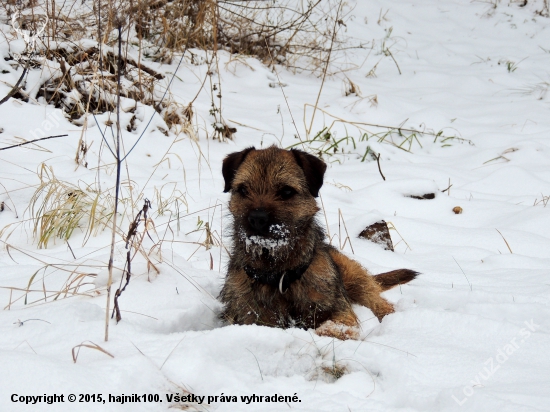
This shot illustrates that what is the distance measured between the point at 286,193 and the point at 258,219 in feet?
1.10

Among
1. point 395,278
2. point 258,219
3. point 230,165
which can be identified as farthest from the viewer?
point 395,278

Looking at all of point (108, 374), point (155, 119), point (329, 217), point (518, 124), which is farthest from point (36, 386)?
point (518, 124)

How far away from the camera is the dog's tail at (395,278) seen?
3990mm

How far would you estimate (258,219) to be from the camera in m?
2.98

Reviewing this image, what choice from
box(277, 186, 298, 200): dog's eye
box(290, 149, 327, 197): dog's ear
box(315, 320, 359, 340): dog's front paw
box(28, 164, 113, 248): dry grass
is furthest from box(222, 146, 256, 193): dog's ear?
box(28, 164, 113, 248): dry grass

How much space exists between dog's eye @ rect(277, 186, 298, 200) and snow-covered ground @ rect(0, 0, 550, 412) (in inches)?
30.9

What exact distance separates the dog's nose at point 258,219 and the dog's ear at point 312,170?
52cm

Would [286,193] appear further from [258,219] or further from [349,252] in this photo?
[349,252]

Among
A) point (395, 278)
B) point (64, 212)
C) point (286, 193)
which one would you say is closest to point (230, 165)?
point (286, 193)

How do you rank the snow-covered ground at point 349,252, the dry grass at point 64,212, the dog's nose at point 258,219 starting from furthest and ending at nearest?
the dry grass at point 64,212 → the dog's nose at point 258,219 → the snow-covered ground at point 349,252

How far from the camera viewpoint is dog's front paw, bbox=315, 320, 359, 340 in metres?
3.09

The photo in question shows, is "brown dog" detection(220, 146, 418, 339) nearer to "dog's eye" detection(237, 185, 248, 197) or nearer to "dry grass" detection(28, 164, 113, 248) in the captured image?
"dog's eye" detection(237, 185, 248, 197)

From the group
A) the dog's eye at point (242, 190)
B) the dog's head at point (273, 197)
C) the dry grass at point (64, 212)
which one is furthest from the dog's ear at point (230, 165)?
the dry grass at point (64, 212)

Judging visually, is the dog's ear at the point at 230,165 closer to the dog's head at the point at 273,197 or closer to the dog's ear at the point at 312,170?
the dog's head at the point at 273,197
